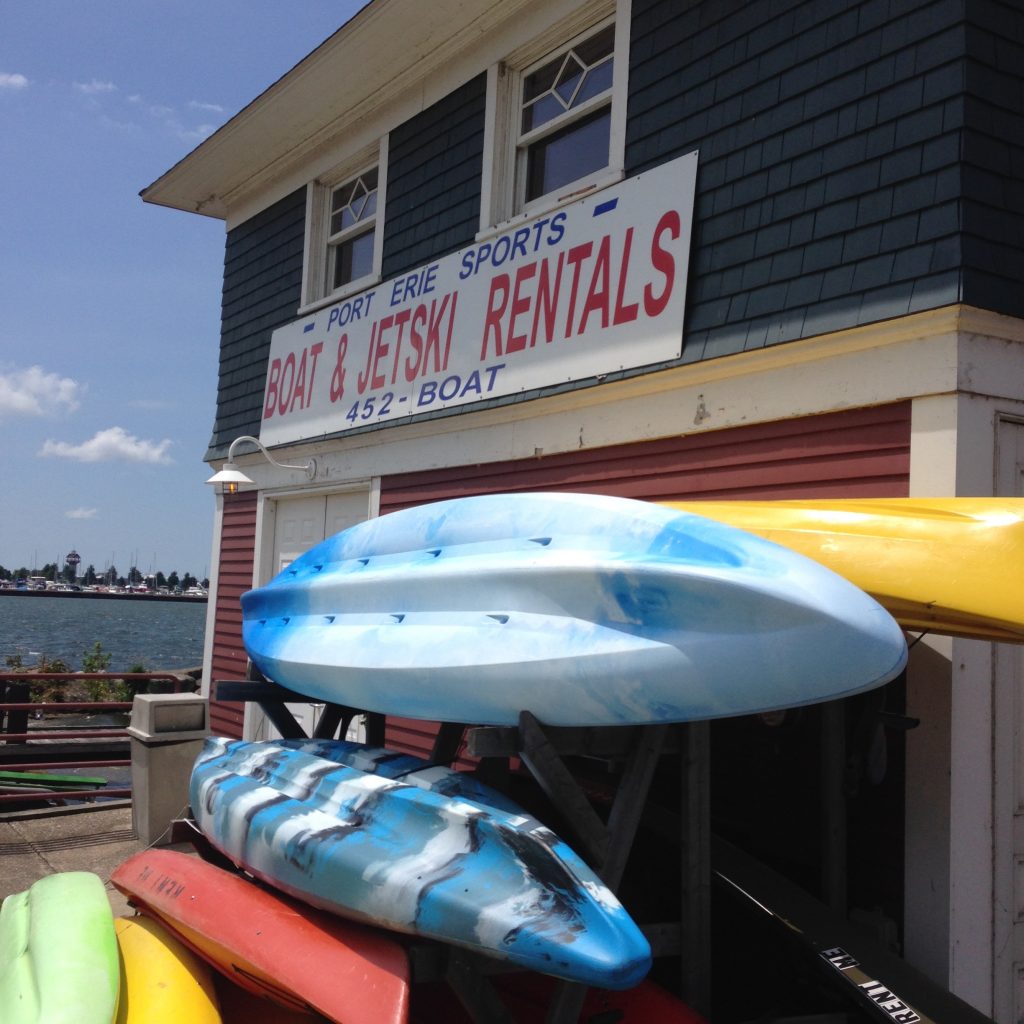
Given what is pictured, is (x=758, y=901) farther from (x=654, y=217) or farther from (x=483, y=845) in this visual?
(x=654, y=217)

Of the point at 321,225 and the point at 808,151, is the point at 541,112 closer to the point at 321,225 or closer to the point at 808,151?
the point at 808,151

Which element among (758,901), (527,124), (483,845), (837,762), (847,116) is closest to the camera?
(483,845)

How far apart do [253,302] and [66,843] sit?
5237mm

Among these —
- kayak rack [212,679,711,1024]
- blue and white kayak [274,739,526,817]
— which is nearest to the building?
kayak rack [212,679,711,1024]

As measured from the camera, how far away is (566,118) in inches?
256

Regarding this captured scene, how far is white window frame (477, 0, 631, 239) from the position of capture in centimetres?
632

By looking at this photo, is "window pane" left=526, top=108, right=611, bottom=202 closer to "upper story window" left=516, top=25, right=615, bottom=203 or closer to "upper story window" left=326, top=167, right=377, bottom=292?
"upper story window" left=516, top=25, right=615, bottom=203

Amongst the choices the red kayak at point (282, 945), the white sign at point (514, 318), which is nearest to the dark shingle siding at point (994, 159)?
the white sign at point (514, 318)

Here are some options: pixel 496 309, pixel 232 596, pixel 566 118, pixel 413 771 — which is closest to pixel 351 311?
pixel 496 309

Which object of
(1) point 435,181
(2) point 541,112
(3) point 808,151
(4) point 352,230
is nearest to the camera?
(3) point 808,151

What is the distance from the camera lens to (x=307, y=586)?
189 inches

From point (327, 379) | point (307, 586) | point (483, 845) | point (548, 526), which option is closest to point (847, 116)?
point (548, 526)

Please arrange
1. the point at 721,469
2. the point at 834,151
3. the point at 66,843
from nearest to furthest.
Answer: the point at 834,151
the point at 721,469
the point at 66,843

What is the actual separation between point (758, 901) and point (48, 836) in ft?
18.9
